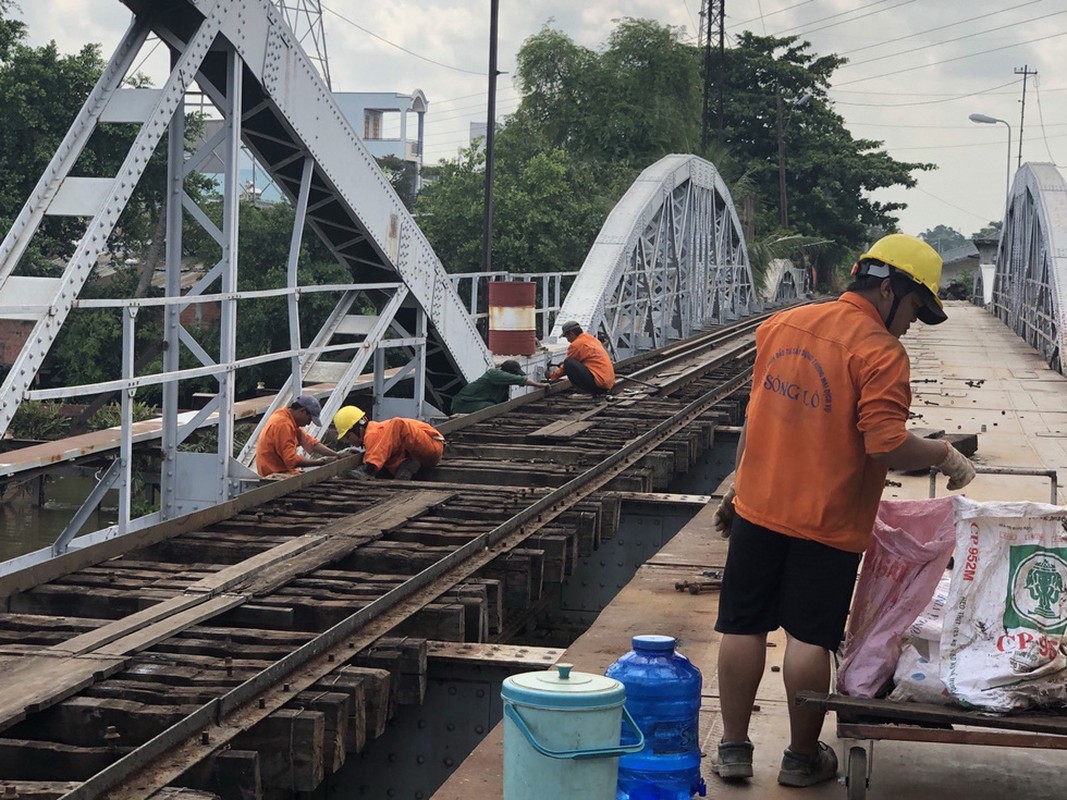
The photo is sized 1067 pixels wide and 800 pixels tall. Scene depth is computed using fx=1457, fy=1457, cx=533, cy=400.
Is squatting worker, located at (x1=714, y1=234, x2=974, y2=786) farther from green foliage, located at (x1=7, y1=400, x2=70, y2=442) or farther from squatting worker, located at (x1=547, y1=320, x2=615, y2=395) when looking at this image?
green foliage, located at (x1=7, y1=400, x2=70, y2=442)

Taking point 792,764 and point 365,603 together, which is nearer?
point 792,764

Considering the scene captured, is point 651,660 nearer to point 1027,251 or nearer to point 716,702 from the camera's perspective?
point 716,702

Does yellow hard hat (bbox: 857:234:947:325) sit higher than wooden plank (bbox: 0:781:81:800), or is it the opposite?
yellow hard hat (bbox: 857:234:947:325)

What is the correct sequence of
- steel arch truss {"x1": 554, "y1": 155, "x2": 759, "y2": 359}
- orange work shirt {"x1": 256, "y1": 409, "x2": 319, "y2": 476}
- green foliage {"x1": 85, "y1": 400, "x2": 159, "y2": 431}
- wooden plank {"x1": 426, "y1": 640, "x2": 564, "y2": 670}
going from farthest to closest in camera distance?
steel arch truss {"x1": 554, "y1": 155, "x2": 759, "y2": 359} → green foliage {"x1": 85, "y1": 400, "x2": 159, "y2": 431} → orange work shirt {"x1": 256, "y1": 409, "x2": 319, "y2": 476} → wooden plank {"x1": 426, "y1": 640, "x2": 564, "y2": 670}

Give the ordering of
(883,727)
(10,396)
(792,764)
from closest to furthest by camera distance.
A: (883,727) < (792,764) < (10,396)

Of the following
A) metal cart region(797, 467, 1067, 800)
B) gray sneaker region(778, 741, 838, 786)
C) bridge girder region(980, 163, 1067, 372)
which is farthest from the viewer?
bridge girder region(980, 163, 1067, 372)

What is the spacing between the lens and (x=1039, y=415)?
17.9 meters

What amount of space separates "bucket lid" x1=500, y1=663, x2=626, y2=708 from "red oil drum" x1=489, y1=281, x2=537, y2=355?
16899 millimetres

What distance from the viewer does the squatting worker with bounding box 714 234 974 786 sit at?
4.60m

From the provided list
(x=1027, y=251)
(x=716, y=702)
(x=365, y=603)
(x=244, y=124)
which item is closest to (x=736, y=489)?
(x=716, y=702)

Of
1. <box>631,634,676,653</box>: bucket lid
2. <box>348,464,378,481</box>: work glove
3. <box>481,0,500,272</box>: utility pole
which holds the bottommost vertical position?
<box>348,464,378,481</box>: work glove

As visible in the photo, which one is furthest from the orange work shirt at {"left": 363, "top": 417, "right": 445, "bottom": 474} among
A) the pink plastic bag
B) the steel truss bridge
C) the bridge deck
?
the pink plastic bag

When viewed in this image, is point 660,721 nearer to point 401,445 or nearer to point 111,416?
point 401,445

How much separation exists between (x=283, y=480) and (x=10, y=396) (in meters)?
2.16
